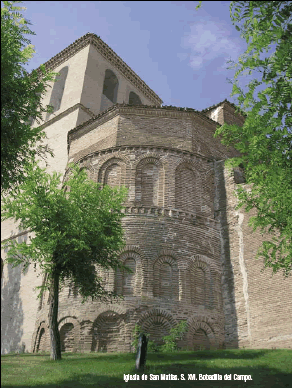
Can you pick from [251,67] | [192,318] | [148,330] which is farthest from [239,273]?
[251,67]

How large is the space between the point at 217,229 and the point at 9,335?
39.0ft

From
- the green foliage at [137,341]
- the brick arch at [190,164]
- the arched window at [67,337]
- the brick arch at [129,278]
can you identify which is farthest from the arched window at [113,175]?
the green foliage at [137,341]

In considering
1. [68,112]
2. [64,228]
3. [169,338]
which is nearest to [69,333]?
[169,338]

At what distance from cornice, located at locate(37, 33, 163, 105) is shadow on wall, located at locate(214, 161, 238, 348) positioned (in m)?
16.2

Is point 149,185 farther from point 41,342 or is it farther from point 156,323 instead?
point 41,342

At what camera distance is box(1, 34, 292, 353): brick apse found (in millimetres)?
13227

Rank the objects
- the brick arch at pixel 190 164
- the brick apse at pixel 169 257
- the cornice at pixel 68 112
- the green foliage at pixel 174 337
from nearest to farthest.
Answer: the green foliage at pixel 174 337 < the brick apse at pixel 169 257 < the brick arch at pixel 190 164 < the cornice at pixel 68 112

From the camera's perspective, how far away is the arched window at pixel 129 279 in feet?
A: 45.0

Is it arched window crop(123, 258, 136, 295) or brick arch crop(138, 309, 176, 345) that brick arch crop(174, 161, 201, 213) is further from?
brick arch crop(138, 309, 176, 345)

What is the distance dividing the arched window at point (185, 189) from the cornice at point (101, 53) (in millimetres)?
16388

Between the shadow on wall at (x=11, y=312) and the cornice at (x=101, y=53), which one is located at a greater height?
the cornice at (x=101, y=53)

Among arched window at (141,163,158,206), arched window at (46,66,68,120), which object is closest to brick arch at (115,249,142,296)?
arched window at (141,163,158,206)

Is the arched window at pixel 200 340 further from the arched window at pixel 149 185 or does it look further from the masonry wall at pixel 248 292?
the arched window at pixel 149 185

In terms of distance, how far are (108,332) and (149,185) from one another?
19.4 ft
